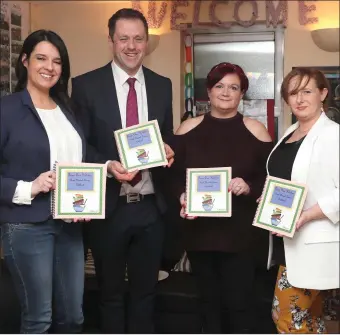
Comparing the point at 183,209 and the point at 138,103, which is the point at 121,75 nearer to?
the point at 138,103

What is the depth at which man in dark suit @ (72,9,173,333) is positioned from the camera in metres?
2.22

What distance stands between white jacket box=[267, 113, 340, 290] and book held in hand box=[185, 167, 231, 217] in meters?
0.29

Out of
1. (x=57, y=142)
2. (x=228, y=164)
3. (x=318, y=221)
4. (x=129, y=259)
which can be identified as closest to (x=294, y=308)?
(x=318, y=221)

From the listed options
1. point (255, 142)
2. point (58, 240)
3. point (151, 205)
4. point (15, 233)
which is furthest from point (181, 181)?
point (15, 233)

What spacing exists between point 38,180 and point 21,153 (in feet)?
0.37

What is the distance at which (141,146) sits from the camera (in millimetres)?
2129

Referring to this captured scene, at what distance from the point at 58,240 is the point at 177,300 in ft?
3.62

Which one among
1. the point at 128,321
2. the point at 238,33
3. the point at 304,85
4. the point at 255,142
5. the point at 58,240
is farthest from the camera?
the point at 238,33

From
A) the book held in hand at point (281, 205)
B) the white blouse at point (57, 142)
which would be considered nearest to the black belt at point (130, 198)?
the white blouse at point (57, 142)

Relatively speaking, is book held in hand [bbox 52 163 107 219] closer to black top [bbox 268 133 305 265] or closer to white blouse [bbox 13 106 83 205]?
white blouse [bbox 13 106 83 205]

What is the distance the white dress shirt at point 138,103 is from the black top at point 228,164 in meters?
0.14

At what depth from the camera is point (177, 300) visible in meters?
2.95

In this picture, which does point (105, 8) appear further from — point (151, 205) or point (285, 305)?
point (285, 305)

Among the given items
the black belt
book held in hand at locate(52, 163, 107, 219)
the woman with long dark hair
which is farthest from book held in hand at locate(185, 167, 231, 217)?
the woman with long dark hair
